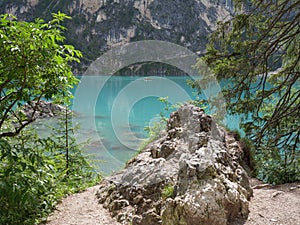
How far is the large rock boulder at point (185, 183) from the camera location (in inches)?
122

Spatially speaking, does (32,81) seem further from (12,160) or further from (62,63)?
(12,160)

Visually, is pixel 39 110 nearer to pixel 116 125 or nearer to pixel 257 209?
pixel 257 209

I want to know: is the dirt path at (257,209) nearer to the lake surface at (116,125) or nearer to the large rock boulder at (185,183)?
the large rock boulder at (185,183)

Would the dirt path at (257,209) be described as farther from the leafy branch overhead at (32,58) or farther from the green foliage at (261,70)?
the leafy branch overhead at (32,58)

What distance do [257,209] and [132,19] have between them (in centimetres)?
10256

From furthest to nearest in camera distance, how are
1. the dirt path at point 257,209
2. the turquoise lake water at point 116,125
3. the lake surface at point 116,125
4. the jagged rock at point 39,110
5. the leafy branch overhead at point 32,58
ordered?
the lake surface at point 116,125 < the turquoise lake water at point 116,125 < the dirt path at point 257,209 < the jagged rock at point 39,110 < the leafy branch overhead at point 32,58

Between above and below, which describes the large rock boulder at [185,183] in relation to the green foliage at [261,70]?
below

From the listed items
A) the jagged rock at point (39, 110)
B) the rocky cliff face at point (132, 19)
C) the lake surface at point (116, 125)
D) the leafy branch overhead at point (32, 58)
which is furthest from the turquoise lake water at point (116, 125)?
the rocky cliff face at point (132, 19)

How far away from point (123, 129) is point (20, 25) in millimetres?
15411

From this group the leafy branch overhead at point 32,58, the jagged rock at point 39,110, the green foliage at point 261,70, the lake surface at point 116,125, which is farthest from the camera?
the lake surface at point 116,125

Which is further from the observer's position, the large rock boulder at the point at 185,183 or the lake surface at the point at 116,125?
the lake surface at the point at 116,125

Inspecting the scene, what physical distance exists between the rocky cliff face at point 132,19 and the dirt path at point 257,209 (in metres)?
96.1

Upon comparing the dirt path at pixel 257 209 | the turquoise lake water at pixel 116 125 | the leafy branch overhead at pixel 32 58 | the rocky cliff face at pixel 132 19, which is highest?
the rocky cliff face at pixel 132 19

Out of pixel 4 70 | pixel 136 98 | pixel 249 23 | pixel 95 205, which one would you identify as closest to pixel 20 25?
pixel 4 70
